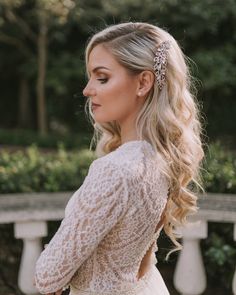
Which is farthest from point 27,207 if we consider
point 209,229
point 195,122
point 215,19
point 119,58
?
point 215,19

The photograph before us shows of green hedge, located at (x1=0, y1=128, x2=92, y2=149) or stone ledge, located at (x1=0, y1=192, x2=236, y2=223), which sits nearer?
stone ledge, located at (x1=0, y1=192, x2=236, y2=223)

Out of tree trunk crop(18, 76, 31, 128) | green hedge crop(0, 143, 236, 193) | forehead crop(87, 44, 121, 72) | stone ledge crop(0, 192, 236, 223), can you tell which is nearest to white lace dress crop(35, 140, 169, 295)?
forehead crop(87, 44, 121, 72)

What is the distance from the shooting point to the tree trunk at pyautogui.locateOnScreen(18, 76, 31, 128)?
19453 millimetres

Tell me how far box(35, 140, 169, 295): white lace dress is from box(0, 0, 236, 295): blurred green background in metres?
2.02

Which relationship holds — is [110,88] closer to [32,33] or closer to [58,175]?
[58,175]

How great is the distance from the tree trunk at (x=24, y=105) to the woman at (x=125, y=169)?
58.7 ft

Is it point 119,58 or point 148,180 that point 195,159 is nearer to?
point 148,180

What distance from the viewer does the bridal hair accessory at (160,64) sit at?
174 centimetres

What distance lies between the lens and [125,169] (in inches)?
64.9

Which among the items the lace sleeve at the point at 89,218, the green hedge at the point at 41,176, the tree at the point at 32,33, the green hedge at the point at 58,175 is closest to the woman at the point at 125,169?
the lace sleeve at the point at 89,218

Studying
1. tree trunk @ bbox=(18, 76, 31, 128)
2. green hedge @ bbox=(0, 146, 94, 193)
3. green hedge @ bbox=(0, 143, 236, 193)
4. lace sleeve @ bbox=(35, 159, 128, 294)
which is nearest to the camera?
lace sleeve @ bbox=(35, 159, 128, 294)

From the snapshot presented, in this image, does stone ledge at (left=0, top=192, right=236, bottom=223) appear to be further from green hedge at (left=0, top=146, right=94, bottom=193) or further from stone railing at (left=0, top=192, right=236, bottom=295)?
green hedge at (left=0, top=146, right=94, bottom=193)

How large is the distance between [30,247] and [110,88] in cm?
162

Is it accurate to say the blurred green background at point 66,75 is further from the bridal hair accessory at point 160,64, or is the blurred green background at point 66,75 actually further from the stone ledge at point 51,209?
the bridal hair accessory at point 160,64
